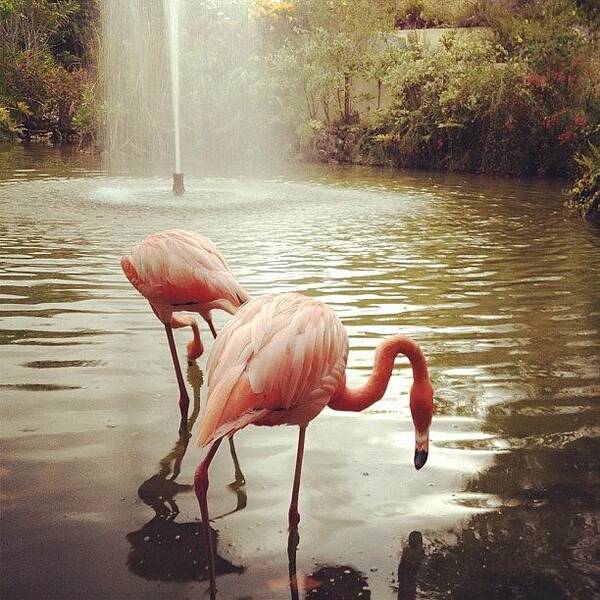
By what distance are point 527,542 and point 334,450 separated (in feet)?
3.07

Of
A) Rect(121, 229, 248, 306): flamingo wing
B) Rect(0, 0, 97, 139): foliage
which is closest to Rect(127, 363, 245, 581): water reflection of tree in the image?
Rect(121, 229, 248, 306): flamingo wing

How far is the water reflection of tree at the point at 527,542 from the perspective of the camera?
2455 mm

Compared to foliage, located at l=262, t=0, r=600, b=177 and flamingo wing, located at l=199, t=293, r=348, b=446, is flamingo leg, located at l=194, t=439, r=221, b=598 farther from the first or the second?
foliage, located at l=262, t=0, r=600, b=177

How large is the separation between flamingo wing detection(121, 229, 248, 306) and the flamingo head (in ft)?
3.80

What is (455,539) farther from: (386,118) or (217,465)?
A: (386,118)

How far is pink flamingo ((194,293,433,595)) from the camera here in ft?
8.13

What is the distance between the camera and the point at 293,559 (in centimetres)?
259

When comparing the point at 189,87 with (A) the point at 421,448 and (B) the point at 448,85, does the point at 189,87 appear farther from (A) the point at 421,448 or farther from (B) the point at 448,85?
(A) the point at 421,448

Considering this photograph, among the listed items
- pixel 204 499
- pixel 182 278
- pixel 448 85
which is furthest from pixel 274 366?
pixel 448 85

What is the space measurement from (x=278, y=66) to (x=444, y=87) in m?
5.26

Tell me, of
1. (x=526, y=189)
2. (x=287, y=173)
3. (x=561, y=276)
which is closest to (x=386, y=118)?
(x=287, y=173)

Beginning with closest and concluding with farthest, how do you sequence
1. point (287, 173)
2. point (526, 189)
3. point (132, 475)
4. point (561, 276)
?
point (132, 475)
point (561, 276)
point (526, 189)
point (287, 173)

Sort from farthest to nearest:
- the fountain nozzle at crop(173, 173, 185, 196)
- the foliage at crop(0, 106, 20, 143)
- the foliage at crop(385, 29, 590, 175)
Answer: the foliage at crop(0, 106, 20, 143)
the foliage at crop(385, 29, 590, 175)
the fountain nozzle at crop(173, 173, 185, 196)

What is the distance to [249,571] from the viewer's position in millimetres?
2518
